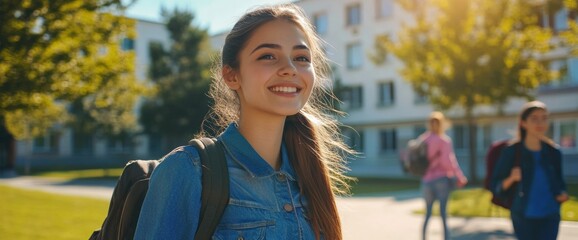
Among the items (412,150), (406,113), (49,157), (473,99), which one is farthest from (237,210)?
(49,157)

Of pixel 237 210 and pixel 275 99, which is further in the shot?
pixel 275 99

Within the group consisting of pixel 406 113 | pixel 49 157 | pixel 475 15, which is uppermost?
pixel 475 15

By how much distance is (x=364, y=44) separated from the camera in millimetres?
37781

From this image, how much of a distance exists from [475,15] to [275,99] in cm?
1809

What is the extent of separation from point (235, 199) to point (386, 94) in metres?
35.9

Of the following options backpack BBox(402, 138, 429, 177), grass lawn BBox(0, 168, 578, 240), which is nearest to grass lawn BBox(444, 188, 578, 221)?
grass lawn BBox(0, 168, 578, 240)

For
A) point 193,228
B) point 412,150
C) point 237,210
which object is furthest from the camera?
point 412,150

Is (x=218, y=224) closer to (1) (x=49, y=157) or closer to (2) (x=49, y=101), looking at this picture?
(2) (x=49, y=101)

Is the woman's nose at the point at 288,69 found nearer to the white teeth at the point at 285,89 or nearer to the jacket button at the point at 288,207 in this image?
the white teeth at the point at 285,89

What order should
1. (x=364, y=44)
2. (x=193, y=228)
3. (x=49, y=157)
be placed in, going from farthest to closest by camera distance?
(x=49, y=157) < (x=364, y=44) < (x=193, y=228)

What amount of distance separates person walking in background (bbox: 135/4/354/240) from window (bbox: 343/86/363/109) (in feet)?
119

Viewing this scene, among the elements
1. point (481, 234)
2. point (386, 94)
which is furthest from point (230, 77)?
point (386, 94)

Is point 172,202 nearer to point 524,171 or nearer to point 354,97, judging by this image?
point 524,171

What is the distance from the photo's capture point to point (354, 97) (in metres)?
38.9
